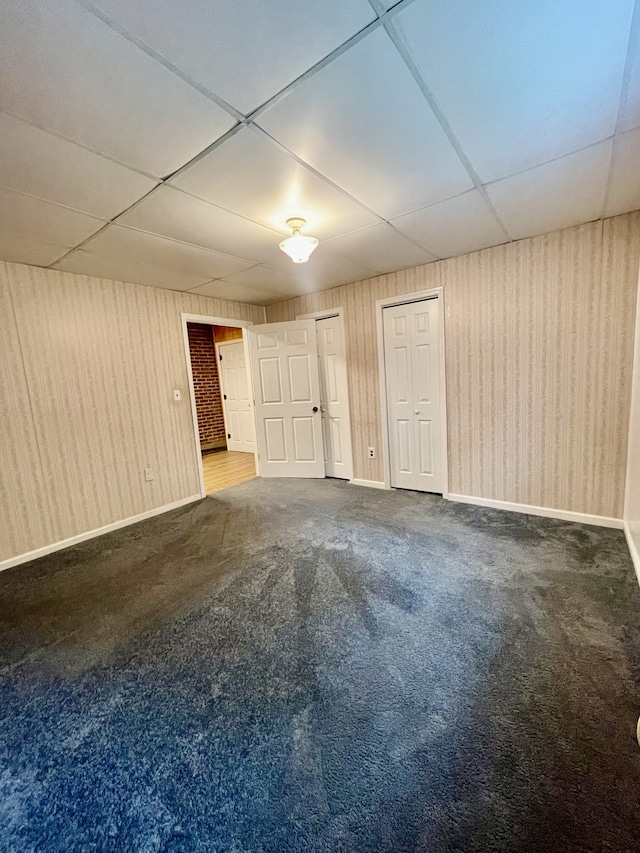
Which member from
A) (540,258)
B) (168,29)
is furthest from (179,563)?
(540,258)

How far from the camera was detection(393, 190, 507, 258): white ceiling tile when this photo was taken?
2.28m

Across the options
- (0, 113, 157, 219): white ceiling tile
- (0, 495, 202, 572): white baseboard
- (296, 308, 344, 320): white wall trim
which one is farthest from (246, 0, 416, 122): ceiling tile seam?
(0, 495, 202, 572): white baseboard

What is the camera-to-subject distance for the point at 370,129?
5.01 ft

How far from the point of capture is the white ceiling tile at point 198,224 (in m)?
2.03

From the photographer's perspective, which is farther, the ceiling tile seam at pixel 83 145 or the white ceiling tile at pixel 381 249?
the white ceiling tile at pixel 381 249

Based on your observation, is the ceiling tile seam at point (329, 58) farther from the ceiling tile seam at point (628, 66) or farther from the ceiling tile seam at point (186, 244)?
the ceiling tile seam at point (186, 244)

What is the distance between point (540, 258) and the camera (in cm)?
288

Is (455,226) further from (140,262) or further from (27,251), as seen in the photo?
(27,251)

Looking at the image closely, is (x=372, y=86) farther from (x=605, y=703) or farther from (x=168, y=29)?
(x=605, y=703)

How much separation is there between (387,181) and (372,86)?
0.66m

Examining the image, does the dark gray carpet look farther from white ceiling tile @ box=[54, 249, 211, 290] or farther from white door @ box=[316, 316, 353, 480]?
white ceiling tile @ box=[54, 249, 211, 290]

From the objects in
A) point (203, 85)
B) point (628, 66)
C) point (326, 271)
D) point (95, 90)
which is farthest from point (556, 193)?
point (95, 90)

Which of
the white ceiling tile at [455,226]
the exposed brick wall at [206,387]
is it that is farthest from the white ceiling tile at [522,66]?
the exposed brick wall at [206,387]

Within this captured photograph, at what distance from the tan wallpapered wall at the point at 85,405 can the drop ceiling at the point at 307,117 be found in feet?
2.16
